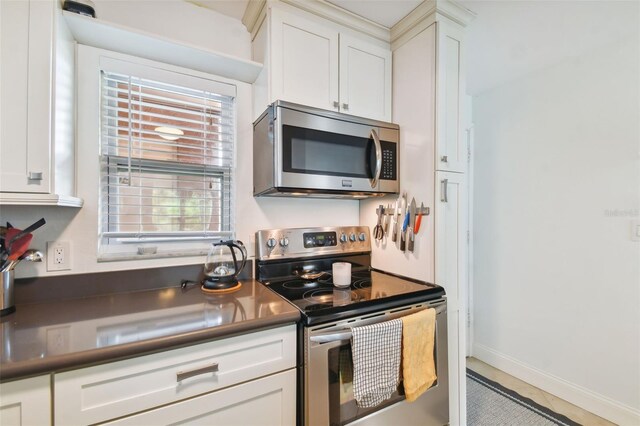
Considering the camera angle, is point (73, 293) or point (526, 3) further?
point (526, 3)

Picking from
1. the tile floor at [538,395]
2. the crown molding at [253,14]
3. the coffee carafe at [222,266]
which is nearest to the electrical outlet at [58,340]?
the coffee carafe at [222,266]

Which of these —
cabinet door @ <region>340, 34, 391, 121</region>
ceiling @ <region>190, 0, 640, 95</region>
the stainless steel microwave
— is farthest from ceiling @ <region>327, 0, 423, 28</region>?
the stainless steel microwave

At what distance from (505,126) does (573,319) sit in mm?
1564

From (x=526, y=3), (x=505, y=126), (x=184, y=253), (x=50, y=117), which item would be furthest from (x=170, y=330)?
(x=505, y=126)

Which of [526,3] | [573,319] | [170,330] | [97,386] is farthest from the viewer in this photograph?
[573,319]

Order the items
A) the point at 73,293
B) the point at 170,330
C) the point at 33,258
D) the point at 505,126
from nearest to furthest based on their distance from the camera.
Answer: the point at 170,330, the point at 33,258, the point at 73,293, the point at 505,126

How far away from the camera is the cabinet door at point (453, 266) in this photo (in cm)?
152

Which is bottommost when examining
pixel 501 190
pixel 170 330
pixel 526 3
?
pixel 170 330

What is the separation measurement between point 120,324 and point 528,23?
8.21 ft

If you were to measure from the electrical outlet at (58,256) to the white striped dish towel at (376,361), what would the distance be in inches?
51.6

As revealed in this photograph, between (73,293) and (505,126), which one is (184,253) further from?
(505,126)

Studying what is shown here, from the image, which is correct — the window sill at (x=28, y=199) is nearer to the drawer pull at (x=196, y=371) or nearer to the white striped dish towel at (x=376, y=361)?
the drawer pull at (x=196, y=371)

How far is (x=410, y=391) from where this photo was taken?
4.12ft

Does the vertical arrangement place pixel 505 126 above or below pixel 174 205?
above
